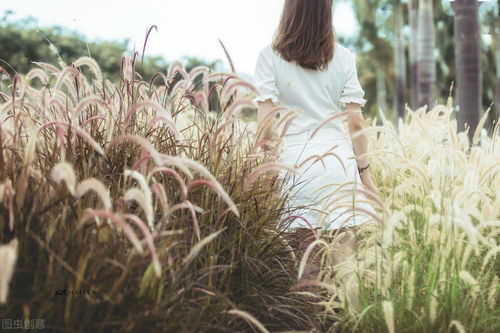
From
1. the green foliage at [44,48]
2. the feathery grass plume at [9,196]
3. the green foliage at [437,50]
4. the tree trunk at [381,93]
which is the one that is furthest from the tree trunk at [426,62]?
the tree trunk at [381,93]

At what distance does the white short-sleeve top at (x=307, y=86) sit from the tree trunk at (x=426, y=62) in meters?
6.81

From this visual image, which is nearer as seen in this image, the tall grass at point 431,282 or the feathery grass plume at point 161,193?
the feathery grass plume at point 161,193

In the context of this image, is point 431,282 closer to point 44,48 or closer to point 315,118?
point 315,118

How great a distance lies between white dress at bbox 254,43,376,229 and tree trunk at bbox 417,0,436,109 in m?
6.82

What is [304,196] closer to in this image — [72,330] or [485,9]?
[72,330]

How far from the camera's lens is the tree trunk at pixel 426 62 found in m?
10.3

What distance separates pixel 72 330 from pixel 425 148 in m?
3.11

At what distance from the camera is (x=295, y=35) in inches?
132

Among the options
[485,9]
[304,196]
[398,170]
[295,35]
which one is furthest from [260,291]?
[485,9]

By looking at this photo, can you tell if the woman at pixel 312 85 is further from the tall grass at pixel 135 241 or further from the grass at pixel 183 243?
the tall grass at pixel 135 241

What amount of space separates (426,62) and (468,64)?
3858 mm

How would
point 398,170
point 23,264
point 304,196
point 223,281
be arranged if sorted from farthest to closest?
point 398,170 < point 304,196 < point 223,281 < point 23,264

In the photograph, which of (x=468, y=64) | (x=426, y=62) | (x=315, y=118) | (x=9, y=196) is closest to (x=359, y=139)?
(x=315, y=118)

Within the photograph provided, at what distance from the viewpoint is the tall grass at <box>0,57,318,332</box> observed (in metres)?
1.85
